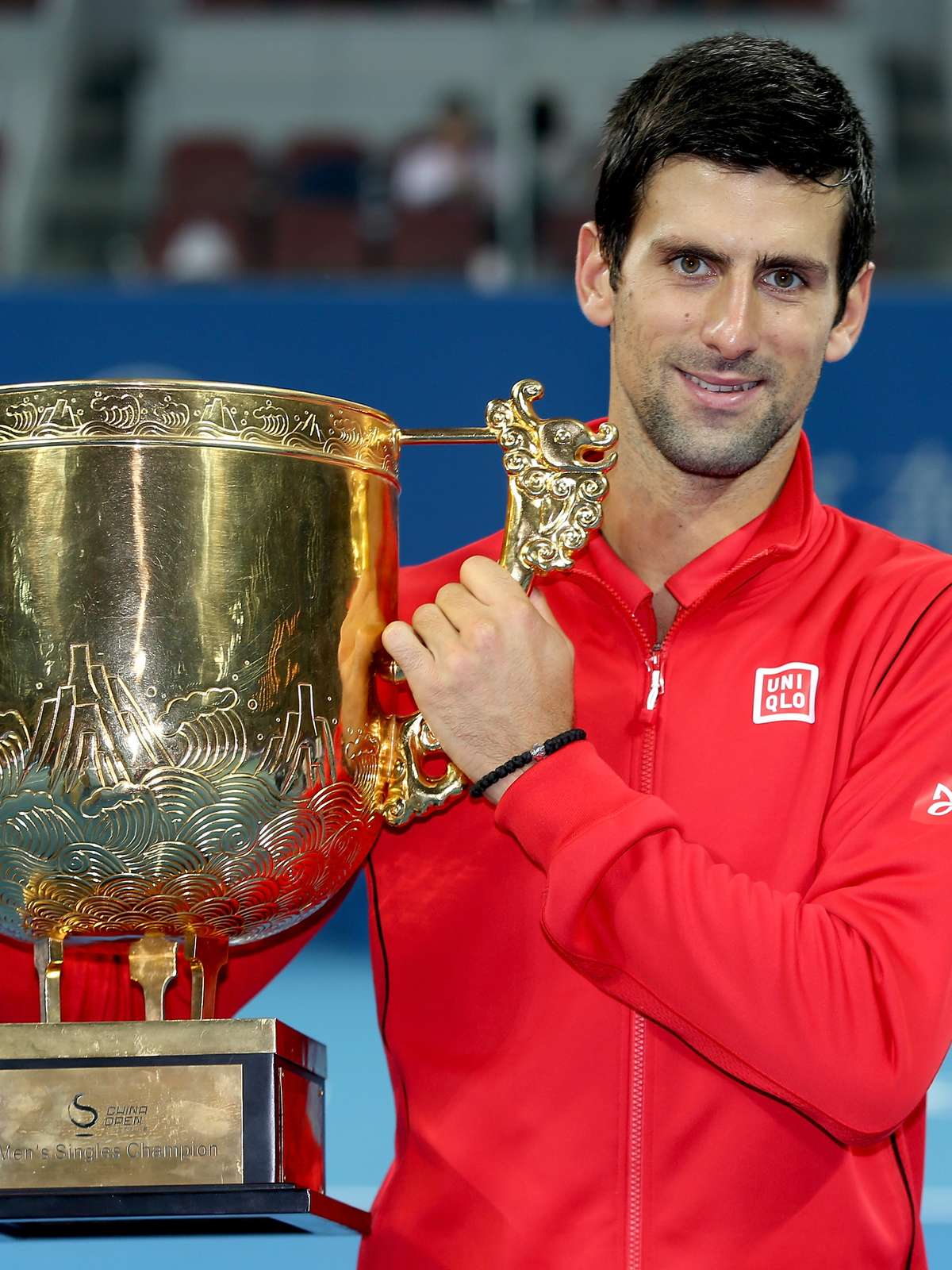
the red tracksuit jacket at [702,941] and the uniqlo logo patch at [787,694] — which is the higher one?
the uniqlo logo patch at [787,694]

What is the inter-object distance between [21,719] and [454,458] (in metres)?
2.23

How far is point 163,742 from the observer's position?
1.23m

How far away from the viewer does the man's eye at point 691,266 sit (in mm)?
1446

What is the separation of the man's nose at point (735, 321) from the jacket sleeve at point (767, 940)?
0.35 metres

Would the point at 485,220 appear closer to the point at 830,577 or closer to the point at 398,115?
the point at 398,115

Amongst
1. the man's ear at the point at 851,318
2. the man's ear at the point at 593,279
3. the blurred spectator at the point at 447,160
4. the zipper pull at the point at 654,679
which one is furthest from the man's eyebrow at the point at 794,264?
the blurred spectator at the point at 447,160

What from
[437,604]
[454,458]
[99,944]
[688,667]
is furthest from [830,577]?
[454,458]

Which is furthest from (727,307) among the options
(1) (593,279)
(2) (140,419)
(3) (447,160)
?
(3) (447,160)

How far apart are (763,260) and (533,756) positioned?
44 centimetres

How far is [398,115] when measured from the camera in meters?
5.62

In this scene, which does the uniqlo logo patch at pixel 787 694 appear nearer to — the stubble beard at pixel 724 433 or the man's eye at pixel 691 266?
the stubble beard at pixel 724 433

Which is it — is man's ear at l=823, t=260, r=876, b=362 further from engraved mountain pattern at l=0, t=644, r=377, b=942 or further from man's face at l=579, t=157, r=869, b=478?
engraved mountain pattern at l=0, t=644, r=377, b=942

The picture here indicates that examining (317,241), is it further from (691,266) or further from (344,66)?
(691,266)

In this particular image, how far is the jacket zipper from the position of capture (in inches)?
52.6
